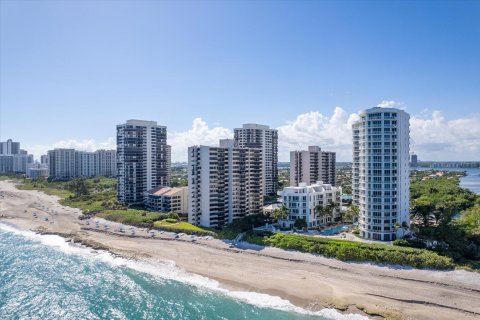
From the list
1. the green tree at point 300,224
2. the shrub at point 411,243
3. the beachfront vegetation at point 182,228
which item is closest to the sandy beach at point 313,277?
the beachfront vegetation at point 182,228

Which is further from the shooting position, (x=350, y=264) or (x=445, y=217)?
(x=445, y=217)

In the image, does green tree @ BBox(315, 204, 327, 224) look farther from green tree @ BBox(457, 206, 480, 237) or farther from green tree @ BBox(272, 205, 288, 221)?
green tree @ BBox(457, 206, 480, 237)

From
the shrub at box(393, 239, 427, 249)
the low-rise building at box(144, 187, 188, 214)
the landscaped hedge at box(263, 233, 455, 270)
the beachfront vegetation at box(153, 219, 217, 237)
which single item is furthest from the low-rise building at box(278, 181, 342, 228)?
the low-rise building at box(144, 187, 188, 214)

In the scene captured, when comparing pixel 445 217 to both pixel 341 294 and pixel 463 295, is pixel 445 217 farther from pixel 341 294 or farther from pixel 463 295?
pixel 341 294

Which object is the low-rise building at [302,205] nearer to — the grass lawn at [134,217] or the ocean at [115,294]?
the ocean at [115,294]

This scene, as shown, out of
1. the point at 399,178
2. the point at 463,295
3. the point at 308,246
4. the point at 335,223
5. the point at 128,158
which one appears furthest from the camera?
the point at 128,158

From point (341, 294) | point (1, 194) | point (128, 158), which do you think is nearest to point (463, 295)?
point (341, 294)

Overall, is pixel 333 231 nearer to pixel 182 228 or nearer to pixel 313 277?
pixel 313 277

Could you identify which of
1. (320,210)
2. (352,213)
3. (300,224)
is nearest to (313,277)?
(300,224)
